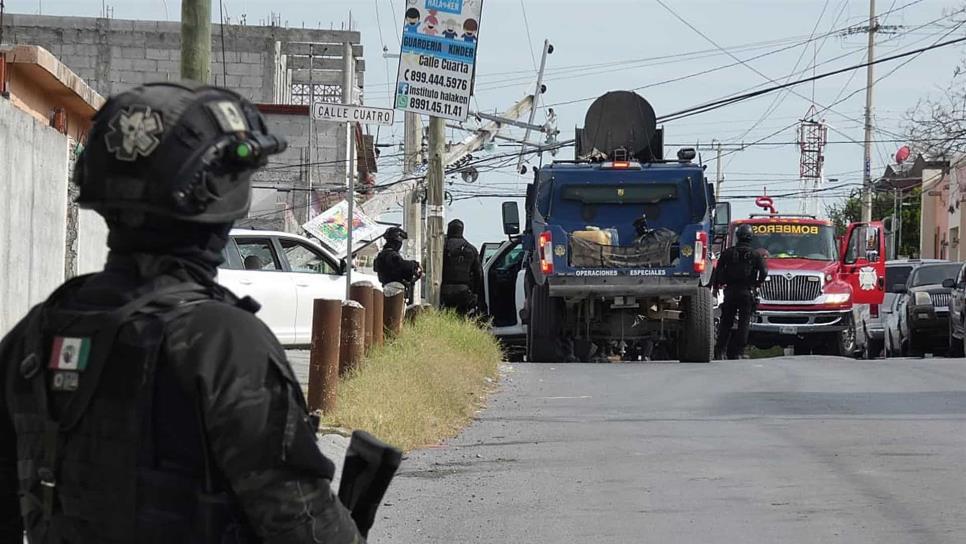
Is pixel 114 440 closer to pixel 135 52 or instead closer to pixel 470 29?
pixel 470 29

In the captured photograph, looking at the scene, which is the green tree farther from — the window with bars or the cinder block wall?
the cinder block wall

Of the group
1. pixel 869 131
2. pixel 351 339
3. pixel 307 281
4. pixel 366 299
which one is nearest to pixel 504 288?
pixel 307 281

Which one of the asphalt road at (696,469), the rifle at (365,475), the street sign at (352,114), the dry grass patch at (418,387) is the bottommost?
the asphalt road at (696,469)

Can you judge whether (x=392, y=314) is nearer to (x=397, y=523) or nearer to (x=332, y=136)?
(x=397, y=523)

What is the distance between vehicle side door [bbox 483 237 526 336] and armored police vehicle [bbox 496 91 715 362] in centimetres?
216

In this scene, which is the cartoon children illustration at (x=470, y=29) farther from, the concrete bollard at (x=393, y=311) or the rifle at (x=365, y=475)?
the rifle at (x=365, y=475)

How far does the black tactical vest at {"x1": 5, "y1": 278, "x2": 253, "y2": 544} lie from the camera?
258 centimetres

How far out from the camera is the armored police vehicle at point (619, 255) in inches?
766

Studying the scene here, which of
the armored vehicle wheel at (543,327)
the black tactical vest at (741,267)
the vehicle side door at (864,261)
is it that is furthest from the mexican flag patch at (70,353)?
the vehicle side door at (864,261)

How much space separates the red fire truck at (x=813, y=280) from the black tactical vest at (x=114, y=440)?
23.0 meters

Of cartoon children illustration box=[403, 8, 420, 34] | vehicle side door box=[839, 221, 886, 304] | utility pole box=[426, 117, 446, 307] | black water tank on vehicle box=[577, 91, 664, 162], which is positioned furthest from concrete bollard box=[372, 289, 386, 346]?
vehicle side door box=[839, 221, 886, 304]

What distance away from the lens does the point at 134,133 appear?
268cm

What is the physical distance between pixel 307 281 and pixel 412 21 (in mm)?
3394

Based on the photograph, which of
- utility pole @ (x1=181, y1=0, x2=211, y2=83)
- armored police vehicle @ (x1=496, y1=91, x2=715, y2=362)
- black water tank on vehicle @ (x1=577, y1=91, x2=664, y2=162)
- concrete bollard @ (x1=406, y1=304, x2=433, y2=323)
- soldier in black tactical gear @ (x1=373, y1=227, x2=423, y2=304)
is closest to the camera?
utility pole @ (x1=181, y1=0, x2=211, y2=83)
